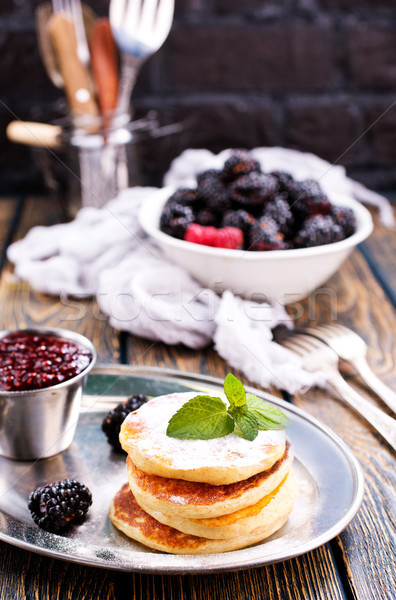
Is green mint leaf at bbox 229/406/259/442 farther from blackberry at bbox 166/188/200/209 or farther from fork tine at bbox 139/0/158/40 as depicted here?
fork tine at bbox 139/0/158/40

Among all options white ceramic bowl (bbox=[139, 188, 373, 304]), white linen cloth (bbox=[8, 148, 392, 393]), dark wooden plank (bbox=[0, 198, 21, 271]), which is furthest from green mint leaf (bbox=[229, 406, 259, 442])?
dark wooden plank (bbox=[0, 198, 21, 271])

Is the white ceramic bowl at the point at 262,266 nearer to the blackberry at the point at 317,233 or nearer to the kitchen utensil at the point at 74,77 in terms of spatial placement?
the blackberry at the point at 317,233

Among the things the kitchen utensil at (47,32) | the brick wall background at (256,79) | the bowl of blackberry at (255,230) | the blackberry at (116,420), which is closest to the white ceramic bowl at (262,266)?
the bowl of blackberry at (255,230)

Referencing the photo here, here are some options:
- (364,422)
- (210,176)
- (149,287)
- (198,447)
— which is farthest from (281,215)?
(198,447)

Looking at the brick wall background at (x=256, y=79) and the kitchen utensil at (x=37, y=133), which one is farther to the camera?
the brick wall background at (x=256, y=79)

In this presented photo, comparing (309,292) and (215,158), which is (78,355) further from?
(215,158)

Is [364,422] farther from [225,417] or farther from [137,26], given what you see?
[137,26]
